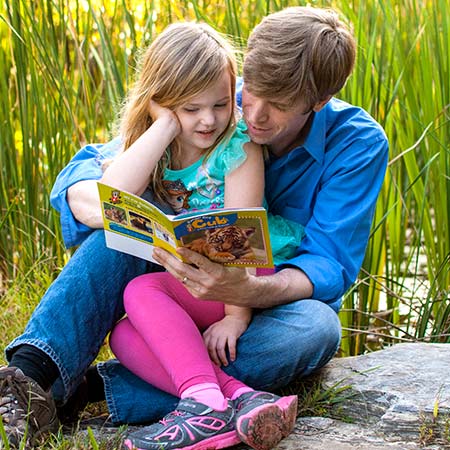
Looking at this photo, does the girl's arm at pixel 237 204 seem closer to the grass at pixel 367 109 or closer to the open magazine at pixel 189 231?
the open magazine at pixel 189 231

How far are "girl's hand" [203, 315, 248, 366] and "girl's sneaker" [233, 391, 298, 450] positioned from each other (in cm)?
21

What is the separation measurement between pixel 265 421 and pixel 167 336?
1.04 feet

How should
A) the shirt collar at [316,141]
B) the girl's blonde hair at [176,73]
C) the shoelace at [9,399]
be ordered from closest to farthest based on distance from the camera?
the shoelace at [9,399] < the girl's blonde hair at [176,73] < the shirt collar at [316,141]

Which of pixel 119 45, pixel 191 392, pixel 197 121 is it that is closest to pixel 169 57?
pixel 197 121

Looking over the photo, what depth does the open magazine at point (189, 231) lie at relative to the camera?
6.10 feet

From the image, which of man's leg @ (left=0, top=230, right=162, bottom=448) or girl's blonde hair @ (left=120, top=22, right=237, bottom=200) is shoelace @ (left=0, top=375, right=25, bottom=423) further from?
girl's blonde hair @ (left=120, top=22, right=237, bottom=200)

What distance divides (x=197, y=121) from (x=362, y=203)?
0.47 m

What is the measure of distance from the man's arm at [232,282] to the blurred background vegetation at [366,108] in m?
0.59

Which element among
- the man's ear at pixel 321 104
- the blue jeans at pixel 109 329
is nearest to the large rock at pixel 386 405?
the blue jeans at pixel 109 329

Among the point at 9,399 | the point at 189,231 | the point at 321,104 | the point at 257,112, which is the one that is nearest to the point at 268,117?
the point at 257,112

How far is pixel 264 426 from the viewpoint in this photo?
1.99 m

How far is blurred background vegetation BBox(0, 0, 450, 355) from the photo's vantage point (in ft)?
9.78

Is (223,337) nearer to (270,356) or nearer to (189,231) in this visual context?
(270,356)

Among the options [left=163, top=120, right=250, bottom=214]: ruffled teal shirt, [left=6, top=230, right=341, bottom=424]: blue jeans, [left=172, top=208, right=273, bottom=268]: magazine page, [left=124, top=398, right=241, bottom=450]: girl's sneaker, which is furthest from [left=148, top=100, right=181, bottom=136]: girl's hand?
[left=124, top=398, right=241, bottom=450]: girl's sneaker
